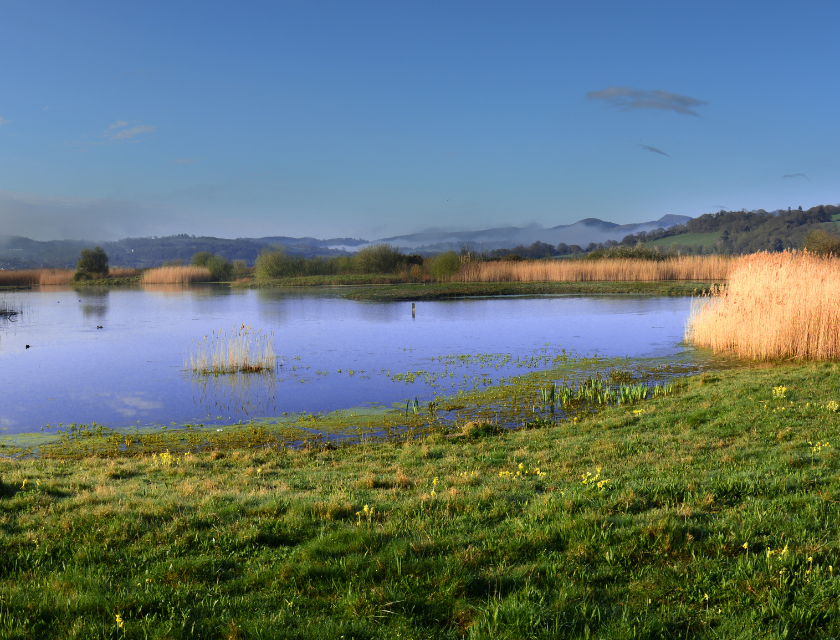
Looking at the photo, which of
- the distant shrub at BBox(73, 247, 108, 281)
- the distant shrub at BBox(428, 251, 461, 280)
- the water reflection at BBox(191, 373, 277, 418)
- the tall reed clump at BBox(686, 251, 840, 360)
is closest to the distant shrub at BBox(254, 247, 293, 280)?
the distant shrub at BBox(428, 251, 461, 280)

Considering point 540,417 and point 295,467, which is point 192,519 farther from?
point 540,417

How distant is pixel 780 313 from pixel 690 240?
141 meters

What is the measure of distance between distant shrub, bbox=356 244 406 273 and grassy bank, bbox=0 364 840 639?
234 ft

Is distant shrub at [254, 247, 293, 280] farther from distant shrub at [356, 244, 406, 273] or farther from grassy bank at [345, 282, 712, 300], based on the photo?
grassy bank at [345, 282, 712, 300]

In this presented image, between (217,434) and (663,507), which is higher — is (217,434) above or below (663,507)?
below

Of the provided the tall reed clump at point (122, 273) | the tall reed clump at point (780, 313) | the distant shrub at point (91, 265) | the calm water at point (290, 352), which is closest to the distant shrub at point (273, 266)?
the tall reed clump at point (122, 273)

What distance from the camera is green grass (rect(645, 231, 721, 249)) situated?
464 feet

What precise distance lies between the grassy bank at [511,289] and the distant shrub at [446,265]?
5.83 metres

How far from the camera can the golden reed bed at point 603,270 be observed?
63.0m

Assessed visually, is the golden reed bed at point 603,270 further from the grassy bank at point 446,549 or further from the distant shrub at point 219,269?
the grassy bank at point 446,549

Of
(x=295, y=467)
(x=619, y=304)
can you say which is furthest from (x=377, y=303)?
(x=295, y=467)

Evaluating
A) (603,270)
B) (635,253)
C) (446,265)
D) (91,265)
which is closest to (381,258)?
(446,265)

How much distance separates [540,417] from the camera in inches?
544

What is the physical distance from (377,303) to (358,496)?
4399 cm
